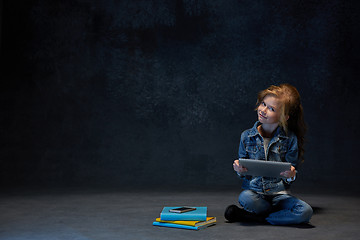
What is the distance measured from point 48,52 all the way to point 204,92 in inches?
71.8

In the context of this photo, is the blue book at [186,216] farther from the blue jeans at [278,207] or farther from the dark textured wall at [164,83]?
the dark textured wall at [164,83]

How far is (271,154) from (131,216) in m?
1.08

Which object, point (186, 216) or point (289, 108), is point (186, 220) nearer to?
Answer: point (186, 216)

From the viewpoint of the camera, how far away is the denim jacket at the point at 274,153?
3.08m

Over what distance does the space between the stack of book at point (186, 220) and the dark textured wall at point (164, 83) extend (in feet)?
7.27

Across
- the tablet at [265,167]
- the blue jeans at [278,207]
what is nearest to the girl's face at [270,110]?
the tablet at [265,167]

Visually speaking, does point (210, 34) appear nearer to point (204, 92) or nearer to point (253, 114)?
point (204, 92)

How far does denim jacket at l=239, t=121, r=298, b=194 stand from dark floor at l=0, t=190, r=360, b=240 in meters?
0.25

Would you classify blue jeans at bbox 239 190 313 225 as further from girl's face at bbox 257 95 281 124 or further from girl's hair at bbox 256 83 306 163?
girl's face at bbox 257 95 281 124

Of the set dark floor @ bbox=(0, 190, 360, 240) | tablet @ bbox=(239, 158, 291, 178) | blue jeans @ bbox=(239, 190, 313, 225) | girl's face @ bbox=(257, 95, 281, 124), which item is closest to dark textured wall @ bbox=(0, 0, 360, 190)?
dark floor @ bbox=(0, 190, 360, 240)

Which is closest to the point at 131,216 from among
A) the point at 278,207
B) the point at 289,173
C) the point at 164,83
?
the point at 278,207

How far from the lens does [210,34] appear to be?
18.3 feet

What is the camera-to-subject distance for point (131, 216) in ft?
11.1

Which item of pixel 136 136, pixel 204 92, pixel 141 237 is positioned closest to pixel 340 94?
pixel 204 92
